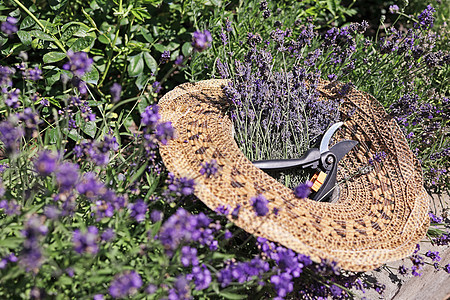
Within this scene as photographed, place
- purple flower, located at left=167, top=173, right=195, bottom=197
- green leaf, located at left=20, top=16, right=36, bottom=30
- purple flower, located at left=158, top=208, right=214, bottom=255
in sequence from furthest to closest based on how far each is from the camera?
green leaf, located at left=20, top=16, right=36, bottom=30 < purple flower, located at left=167, top=173, right=195, bottom=197 < purple flower, located at left=158, top=208, right=214, bottom=255

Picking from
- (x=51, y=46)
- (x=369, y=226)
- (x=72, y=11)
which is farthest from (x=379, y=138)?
(x=72, y=11)

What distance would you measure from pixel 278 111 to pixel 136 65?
0.91 m

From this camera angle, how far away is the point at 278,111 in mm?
1928

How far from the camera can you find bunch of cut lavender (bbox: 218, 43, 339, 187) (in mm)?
1854

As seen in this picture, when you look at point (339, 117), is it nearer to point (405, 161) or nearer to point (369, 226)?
point (405, 161)

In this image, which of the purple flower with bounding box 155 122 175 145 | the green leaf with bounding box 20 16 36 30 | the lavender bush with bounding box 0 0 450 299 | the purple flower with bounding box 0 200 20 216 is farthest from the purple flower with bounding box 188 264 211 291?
the green leaf with bounding box 20 16 36 30

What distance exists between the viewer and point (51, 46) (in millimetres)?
2004

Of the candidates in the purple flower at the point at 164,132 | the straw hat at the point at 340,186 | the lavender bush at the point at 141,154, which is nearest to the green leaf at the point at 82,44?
the lavender bush at the point at 141,154

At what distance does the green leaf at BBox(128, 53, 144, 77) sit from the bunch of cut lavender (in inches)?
20.9

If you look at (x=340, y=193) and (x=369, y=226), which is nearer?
(x=369, y=226)

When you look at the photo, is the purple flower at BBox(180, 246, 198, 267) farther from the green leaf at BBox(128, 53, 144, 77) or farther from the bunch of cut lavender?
the green leaf at BBox(128, 53, 144, 77)

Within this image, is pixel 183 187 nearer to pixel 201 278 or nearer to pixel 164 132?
pixel 164 132

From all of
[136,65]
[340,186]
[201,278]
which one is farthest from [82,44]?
[340,186]

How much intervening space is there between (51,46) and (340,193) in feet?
5.55
